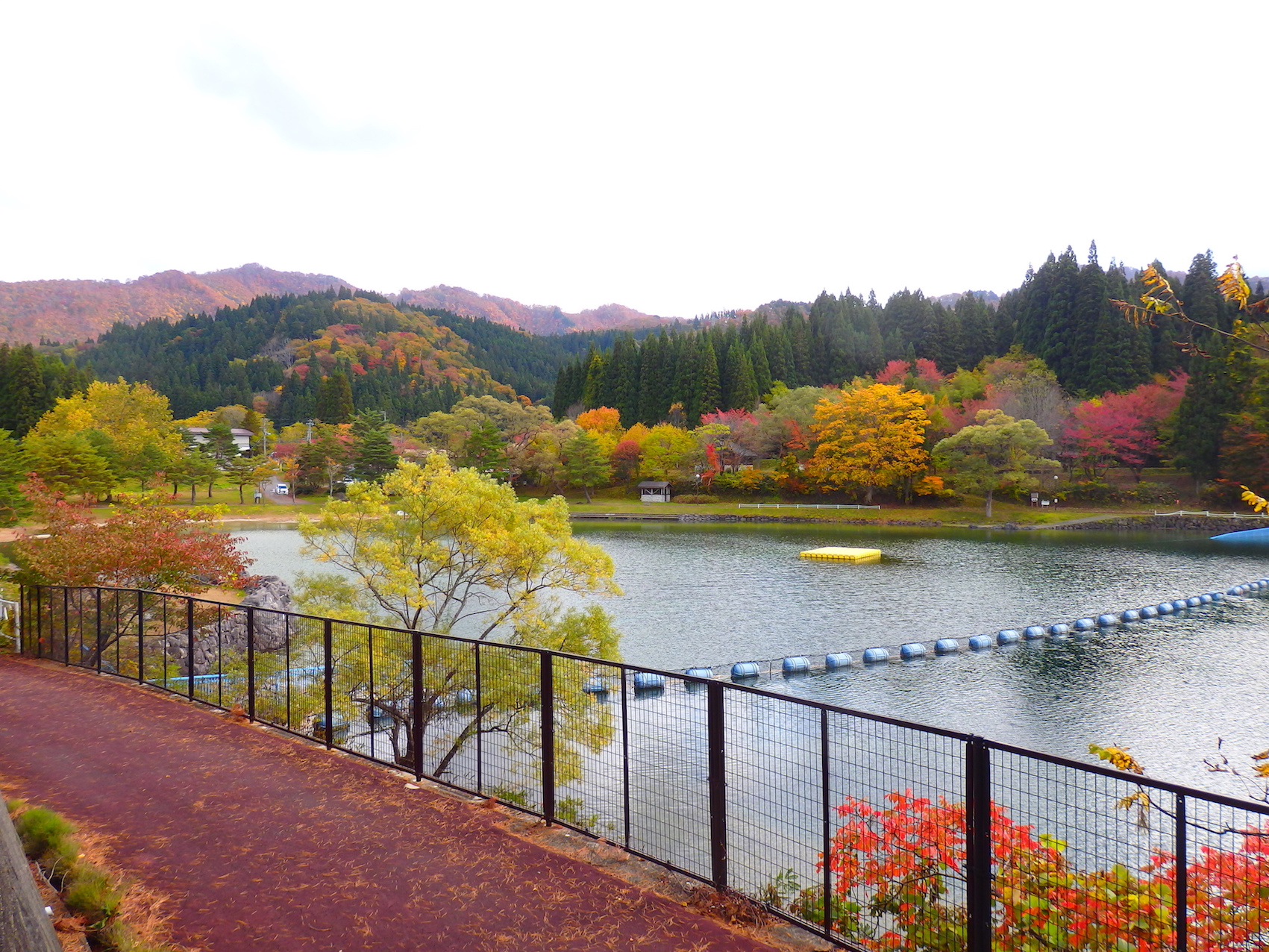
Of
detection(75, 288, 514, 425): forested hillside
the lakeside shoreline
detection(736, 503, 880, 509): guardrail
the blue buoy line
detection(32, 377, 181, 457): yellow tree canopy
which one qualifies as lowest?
the blue buoy line

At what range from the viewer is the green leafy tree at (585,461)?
A: 67250mm

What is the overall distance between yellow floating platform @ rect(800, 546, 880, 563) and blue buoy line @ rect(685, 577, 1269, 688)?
11726 mm

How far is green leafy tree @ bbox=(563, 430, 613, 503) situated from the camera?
2648 inches

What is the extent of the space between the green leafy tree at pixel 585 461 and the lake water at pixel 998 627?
2730 centimetres

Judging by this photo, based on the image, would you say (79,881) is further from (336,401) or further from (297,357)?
(297,357)

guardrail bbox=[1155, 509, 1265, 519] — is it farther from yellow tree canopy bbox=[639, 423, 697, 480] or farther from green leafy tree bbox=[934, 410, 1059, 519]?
yellow tree canopy bbox=[639, 423, 697, 480]

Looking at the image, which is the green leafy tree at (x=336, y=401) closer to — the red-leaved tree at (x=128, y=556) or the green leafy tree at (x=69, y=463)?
the green leafy tree at (x=69, y=463)

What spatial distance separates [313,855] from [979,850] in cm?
355

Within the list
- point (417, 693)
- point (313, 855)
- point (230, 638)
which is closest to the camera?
point (313, 855)

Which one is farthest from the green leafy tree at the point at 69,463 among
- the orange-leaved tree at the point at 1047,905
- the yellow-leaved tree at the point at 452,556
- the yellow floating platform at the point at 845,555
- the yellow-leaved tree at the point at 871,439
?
the orange-leaved tree at the point at 1047,905

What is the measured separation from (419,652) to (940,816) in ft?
12.5

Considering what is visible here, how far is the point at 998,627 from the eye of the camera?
→ 2175cm

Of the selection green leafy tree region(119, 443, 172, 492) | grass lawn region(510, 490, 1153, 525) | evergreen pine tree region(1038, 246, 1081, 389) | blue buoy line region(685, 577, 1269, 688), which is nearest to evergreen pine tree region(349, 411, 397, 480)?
green leafy tree region(119, 443, 172, 492)

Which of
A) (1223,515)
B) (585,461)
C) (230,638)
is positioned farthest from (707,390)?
(230,638)
